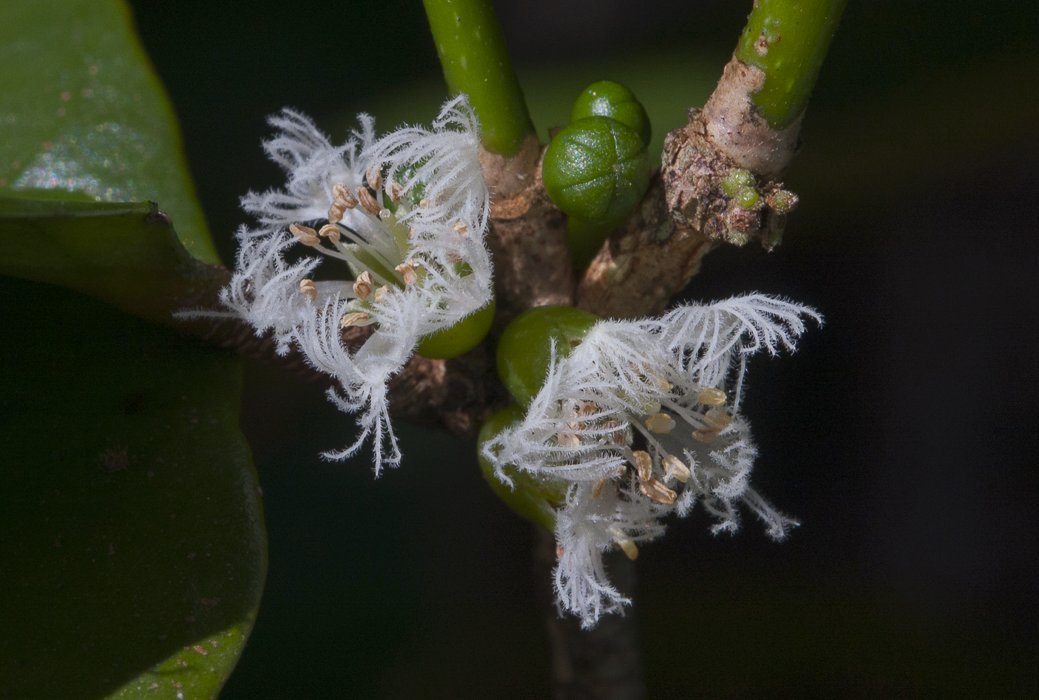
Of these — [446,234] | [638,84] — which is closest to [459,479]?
[638,84]

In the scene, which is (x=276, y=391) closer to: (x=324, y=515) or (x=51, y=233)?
(x=324, y=515)

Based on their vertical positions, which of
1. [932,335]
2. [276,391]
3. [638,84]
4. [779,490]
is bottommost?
[779,490]

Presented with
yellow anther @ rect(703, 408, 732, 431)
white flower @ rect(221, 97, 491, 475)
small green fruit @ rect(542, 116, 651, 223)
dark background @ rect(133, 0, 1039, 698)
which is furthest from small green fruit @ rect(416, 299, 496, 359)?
dark background @ rect(133, 0, 1039, 698)

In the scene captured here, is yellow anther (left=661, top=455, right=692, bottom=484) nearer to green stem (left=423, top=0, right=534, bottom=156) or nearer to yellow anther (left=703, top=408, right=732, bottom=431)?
yellow anther (left=703, top=408, right=732, bottom=431)

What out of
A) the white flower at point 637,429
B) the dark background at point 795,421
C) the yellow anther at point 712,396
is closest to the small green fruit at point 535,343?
the white flower at point 637,429

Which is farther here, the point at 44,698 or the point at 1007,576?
the point at 1007,576

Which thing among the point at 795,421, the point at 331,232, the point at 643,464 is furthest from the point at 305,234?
the point at 795,421
